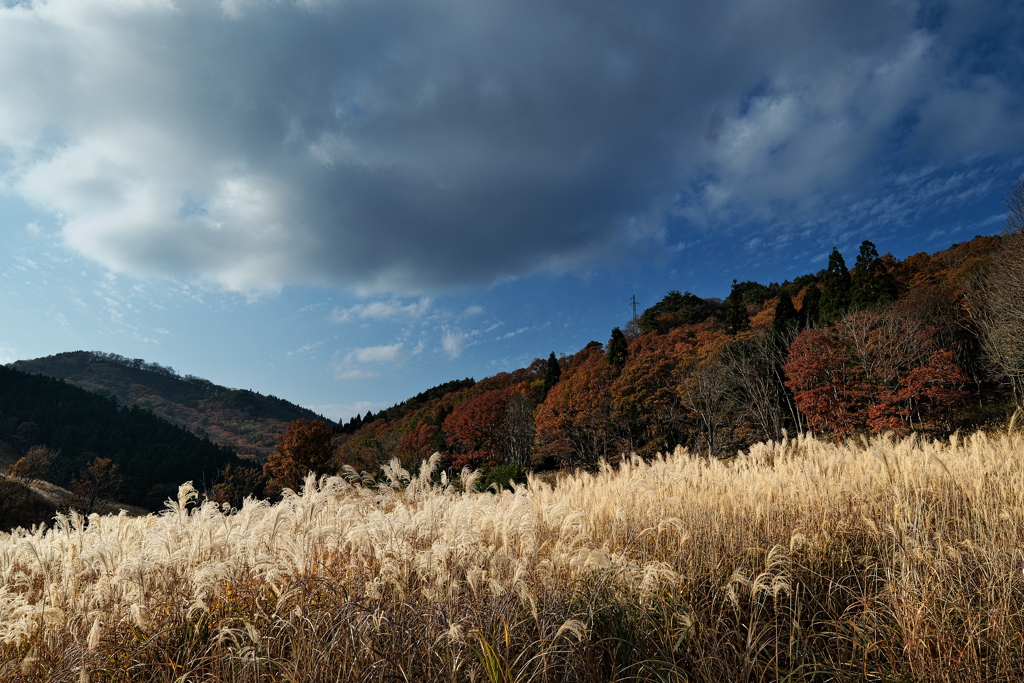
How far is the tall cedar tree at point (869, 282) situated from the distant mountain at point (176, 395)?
129079 millimetres

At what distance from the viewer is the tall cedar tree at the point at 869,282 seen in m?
35.3

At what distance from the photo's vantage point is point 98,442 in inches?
2911

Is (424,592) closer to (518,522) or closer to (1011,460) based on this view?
(518,522)

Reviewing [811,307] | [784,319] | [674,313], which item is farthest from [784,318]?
[674,313]

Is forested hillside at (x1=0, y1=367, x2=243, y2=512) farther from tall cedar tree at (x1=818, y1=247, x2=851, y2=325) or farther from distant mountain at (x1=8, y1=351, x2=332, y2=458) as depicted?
tall cedar tree at (x1=818, y1=247, x2=851, y2=325)

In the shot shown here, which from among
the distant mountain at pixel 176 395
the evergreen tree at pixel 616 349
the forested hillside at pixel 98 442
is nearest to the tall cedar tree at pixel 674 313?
the evergreen tree at pixel 616 349

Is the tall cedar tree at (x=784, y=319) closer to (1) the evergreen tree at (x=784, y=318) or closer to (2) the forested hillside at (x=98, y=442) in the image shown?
(1) the evergreen tree at (x=784, y=318)

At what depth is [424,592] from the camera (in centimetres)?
342

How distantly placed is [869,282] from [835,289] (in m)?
2.23

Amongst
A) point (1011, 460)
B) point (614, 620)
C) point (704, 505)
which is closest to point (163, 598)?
point (614, 620)

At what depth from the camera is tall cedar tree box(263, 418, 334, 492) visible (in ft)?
100

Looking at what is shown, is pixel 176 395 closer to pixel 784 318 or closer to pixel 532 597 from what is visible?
pixel 784 318

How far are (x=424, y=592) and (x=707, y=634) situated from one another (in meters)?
1.93

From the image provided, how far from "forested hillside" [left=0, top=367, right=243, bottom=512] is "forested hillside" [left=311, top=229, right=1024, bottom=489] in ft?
134
